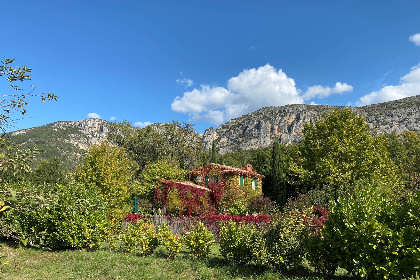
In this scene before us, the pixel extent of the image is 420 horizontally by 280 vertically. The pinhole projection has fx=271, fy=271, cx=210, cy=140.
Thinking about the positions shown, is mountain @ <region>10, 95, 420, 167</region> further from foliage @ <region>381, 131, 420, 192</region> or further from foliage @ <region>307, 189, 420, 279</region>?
foliage @ <region>307, 189, 420, 279</region>

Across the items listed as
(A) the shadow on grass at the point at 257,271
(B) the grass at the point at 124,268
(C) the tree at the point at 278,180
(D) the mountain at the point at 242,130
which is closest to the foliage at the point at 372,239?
(A) the shadow on grass at the point at 257,271

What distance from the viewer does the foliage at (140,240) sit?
10.3 m

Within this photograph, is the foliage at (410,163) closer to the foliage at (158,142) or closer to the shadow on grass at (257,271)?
the shadow on grass at (257,271)

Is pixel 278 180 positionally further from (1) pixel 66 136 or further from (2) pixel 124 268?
(1) pixel 66 136

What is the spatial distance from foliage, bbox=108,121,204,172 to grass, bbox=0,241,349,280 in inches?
1088

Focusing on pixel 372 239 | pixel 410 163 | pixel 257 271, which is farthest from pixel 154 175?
pixel 410 163

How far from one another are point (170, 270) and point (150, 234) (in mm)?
2127

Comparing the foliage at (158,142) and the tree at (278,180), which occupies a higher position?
the foliage at (158,142)

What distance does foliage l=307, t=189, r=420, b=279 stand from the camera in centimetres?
601

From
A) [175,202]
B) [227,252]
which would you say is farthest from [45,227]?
[175,202]

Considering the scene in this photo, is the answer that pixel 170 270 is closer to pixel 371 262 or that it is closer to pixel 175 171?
pixel 371 262

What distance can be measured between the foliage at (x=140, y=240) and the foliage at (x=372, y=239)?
19.5 ft

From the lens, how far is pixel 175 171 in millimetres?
31062

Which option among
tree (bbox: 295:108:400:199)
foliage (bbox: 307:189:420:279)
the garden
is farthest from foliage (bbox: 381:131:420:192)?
foliage (bbox: 307:189:420:279)
